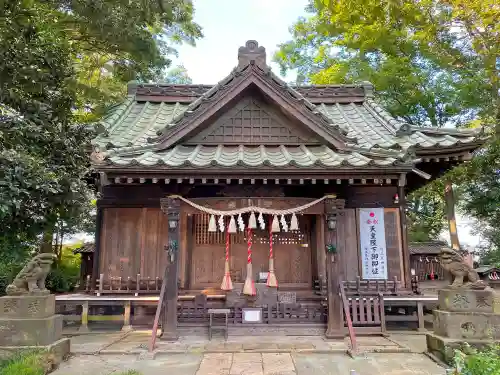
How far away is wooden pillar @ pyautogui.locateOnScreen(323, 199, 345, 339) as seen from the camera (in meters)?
8.36

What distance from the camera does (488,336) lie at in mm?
6773

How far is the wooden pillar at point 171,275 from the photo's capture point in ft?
27.1

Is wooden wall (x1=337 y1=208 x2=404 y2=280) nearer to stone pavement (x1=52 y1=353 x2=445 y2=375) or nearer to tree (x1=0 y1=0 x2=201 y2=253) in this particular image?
stone pavement (x1=52 y1=353 x2=445 y2=375)

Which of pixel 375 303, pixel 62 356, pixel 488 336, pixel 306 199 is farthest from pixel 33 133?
pixel 488 336

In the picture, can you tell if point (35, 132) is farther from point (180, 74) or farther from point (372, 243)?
point (180, 74)

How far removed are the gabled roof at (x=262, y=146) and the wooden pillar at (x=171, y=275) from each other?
1.16 meters

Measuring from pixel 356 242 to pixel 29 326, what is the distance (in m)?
7.82

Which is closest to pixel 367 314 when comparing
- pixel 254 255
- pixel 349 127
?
pixel 254 255

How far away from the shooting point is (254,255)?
403 inches

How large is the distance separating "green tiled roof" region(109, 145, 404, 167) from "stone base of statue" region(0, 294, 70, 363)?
3160 mm

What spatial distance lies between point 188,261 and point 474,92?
18712 mm

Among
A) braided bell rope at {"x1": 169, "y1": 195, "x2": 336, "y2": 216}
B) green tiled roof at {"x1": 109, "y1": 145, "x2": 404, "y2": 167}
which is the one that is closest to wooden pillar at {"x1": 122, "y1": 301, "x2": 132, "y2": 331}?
braided bell rope at {"x1": 169, "y1": 195, "x2": 336, "y2": 216}

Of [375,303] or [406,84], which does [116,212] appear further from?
[406,84]

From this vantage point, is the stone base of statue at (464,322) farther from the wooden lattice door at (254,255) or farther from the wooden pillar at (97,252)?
the wooden pillar at (97,252)
